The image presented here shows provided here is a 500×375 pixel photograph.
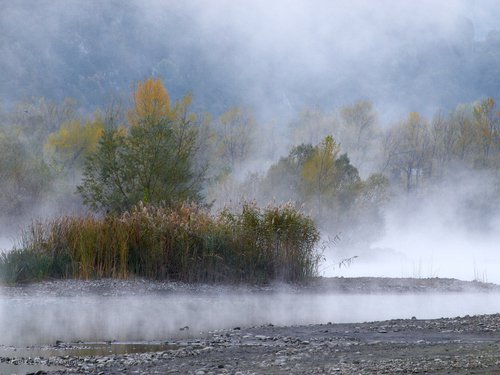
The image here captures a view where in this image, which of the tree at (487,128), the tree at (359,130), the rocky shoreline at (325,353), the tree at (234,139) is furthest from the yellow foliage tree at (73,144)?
the rocky shoreline at (325,353)

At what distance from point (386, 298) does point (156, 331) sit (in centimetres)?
973

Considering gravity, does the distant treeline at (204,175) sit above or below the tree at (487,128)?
below

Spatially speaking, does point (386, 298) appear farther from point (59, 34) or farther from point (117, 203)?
point (59, 34)

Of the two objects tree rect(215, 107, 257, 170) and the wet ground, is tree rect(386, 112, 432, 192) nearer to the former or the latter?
tree rect(215, 107, 257, 170)

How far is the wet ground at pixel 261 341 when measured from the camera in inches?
371

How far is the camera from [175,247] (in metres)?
22.4

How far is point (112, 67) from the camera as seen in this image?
164625 mm

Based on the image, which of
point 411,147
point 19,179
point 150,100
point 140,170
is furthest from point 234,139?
point 140,170

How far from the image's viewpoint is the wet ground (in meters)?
9.41

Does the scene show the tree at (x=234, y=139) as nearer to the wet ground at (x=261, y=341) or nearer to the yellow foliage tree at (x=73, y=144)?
the yellow foliage tree at (x=73, y=144)

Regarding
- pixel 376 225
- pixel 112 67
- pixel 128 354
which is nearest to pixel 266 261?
pixel 128 354

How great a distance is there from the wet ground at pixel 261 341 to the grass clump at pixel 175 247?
103 cm

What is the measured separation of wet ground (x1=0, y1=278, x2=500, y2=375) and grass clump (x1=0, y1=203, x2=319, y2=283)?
1025mm

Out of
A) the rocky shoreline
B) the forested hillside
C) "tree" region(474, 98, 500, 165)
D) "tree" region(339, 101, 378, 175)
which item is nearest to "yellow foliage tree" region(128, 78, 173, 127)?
"tree" region(339, 101, 378, 175)
